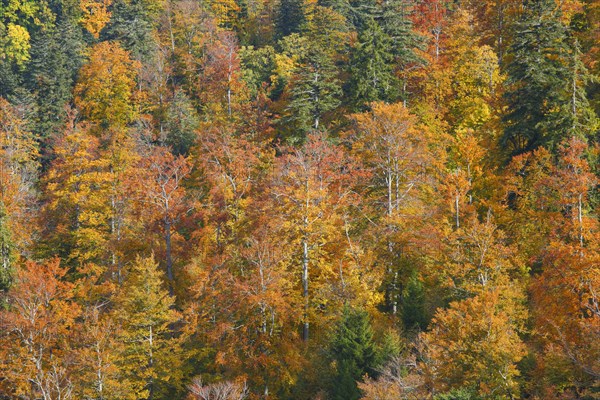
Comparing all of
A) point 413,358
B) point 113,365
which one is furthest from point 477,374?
point 113,365

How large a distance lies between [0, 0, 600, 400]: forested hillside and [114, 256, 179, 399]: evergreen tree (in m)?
0.14

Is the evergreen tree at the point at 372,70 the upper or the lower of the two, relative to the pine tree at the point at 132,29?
lower

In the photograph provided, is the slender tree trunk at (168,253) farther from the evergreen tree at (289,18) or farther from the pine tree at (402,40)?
the evergreen tree at (289,18)

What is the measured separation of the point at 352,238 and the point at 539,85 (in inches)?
537

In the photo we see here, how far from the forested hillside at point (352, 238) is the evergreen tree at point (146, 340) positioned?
0.14 m

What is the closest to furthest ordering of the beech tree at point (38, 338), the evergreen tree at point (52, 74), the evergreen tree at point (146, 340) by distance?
the evergreen tree at point (146, 340) → the beech tree at point (38, 338) → the evergreen tree at point (52, 74)

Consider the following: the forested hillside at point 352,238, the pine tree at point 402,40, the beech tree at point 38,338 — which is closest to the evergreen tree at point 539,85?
the forested hillside at point 352,238

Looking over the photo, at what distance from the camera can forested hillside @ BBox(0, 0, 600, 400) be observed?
28.5 meters

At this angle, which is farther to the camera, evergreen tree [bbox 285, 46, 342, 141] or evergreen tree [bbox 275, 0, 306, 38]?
evergreen tree [bbox 275, 0, 306, 38]

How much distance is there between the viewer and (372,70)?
160 feet

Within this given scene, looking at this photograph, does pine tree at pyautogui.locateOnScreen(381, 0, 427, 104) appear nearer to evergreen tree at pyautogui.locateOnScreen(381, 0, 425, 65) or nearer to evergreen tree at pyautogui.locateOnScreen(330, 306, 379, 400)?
evergreen tree at pyautogui.locateOnScreen(381, 0, 425, 65)

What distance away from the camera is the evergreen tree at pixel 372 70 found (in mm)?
48406

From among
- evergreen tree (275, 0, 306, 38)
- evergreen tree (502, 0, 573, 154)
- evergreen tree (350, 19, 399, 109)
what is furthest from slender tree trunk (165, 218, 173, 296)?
evergreen tree (275, 0, 306, 38)

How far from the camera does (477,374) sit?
25.7m
